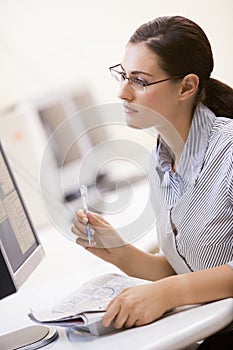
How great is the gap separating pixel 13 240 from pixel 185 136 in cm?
42

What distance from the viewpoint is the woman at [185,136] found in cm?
126

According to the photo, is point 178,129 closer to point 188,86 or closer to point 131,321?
point 188,86

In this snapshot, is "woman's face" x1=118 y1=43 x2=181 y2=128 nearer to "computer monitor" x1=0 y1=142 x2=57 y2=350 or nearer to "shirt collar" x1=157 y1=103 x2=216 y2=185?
"shirt collar" x1=157 y1=103 x2=216 y2=185

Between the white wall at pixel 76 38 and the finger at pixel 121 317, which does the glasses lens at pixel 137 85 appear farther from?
the white wall at pixel 76 38

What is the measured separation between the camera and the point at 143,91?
51.4 inches

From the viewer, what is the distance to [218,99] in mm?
1379

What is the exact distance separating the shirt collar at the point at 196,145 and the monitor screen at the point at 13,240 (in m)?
0.36

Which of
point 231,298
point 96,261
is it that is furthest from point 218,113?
point 96,261

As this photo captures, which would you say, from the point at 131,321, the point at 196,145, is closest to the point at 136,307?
the point at 131,321

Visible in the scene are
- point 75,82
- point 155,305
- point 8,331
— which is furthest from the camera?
point 75,82

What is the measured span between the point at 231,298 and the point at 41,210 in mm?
1727

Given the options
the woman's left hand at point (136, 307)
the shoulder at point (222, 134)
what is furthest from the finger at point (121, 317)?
the shoulder at point (222, 134)

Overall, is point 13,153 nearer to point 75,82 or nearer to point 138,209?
point 75,82

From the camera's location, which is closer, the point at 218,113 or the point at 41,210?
the point at 218,113
